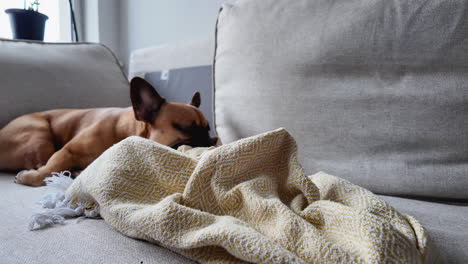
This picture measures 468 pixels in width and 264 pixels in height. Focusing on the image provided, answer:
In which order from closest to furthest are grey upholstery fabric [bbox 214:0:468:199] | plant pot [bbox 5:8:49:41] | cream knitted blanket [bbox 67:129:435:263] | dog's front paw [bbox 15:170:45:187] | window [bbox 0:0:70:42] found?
cream knitted blanket [bbox 67:129:435:263] → grey upholstery fabric [bbox 214:0:468:199] → dog's front paw [bbox 15:170:45:187] → plant pot [bbox 5:8:49:41] → window [bbox 0:0:70:42]

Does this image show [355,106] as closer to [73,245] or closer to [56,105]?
[73,245]

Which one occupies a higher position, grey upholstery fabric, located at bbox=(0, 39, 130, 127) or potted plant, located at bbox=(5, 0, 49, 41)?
potted plant, located at bbox=(5, 0, 49, 41)

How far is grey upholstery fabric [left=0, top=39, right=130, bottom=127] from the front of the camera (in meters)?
1.28

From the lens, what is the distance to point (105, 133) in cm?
116

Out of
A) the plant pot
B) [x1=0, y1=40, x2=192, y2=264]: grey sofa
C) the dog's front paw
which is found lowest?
the dog's front paw

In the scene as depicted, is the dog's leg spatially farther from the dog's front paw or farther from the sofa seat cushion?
the sofa seat cushion

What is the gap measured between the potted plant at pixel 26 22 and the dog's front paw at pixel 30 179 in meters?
1.39

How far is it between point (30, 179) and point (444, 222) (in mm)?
1031

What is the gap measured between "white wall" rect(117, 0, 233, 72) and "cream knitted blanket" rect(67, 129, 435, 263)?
1323 millimetres

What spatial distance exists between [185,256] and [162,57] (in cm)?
131

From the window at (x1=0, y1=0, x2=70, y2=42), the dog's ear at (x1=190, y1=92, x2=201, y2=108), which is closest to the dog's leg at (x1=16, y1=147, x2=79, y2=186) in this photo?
the dog's ear at (x1=190, y1=92, x2=201, y2=108)

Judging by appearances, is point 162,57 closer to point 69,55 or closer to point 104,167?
point 69,55

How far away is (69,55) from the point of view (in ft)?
4.95

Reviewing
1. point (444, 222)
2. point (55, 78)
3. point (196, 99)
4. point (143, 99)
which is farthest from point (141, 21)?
point (444, 222)
